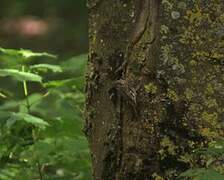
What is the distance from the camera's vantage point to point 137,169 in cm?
230

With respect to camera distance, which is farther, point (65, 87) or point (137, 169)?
point (65, 87)

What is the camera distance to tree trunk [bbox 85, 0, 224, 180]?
2.27m

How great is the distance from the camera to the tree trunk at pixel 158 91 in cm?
227

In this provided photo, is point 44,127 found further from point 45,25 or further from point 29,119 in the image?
point 45,25

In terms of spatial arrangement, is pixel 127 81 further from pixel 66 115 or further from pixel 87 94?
pixel 66 115

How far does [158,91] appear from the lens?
2277mm

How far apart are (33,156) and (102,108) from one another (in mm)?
723

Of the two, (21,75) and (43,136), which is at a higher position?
(21,75)

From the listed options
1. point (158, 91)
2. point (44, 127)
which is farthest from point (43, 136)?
point (158, 91)

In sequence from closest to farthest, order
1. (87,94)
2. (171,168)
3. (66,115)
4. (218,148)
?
1. (218,148)
2. (171,168)
3. (87,94)
4. (66,115)

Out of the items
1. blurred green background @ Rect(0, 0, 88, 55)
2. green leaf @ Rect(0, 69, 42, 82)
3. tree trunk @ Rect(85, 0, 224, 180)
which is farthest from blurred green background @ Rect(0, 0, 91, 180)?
blurred green background @ Rect(0, 0, 88, 55)

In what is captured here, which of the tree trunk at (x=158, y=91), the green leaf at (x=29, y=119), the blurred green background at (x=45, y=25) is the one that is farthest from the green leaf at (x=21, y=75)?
the blurred green background at (x=45, y=25)

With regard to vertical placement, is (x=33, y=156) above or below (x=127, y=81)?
below

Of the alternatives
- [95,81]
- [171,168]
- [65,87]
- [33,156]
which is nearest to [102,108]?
[95,81]
